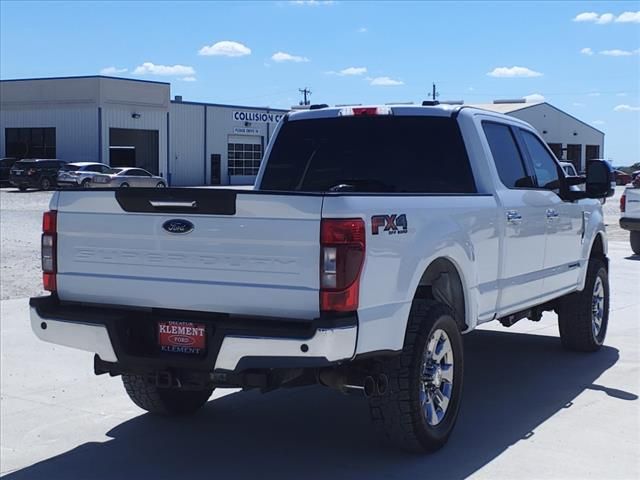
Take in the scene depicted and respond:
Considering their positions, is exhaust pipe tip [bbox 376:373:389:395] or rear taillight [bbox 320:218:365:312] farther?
exhaust pipe tip [bbox 376:373:389:395]

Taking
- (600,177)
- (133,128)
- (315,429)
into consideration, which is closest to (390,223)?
(315,429)

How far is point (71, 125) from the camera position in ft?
179

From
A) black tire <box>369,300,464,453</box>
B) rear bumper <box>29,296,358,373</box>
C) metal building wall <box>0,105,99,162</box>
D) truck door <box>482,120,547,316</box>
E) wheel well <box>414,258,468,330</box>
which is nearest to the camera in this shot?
rear bumper <box>29,296,358,373</box>

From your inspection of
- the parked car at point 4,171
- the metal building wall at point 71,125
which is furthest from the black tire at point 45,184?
the metal building wall at point 71,125

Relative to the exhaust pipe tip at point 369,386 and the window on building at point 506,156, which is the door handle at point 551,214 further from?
the exhaust pipe tip at point 369,386

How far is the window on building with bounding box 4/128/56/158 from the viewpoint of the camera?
183 feet

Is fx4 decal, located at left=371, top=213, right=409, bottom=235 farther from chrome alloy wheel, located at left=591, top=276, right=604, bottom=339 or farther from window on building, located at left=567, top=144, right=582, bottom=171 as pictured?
window on building, located at left=567, top=144, right=582, bottom=171

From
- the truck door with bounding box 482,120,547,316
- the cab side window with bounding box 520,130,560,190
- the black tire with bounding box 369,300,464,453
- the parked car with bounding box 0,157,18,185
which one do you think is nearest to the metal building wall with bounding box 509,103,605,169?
the parked car with bounding box 0,157,18,185

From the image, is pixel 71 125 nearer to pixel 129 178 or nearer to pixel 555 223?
pixel 129 178

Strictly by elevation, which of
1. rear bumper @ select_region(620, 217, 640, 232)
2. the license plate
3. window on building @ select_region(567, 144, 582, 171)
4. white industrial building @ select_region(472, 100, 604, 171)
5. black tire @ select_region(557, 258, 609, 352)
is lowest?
black tire @ select_region(557, 258, 609, 352)

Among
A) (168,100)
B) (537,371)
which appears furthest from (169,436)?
(168,100)

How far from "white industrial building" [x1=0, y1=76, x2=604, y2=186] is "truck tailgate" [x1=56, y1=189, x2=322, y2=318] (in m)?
50.0

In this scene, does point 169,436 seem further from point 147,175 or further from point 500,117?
point 147,175

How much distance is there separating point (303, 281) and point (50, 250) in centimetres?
175
